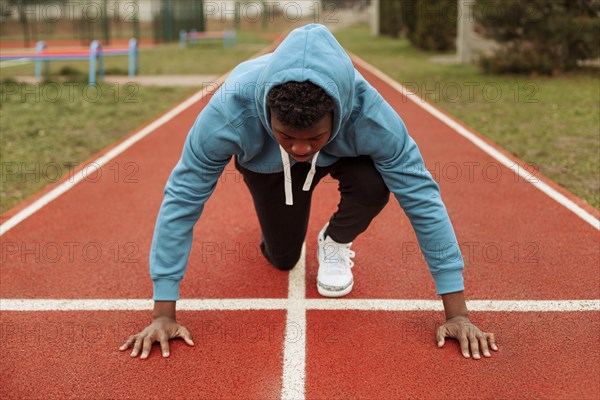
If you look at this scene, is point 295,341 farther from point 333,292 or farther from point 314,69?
point 314,69

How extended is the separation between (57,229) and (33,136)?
375 centimetres

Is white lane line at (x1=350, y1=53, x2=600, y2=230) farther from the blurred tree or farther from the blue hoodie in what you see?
the blurred tree

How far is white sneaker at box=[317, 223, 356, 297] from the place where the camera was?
11.9ft

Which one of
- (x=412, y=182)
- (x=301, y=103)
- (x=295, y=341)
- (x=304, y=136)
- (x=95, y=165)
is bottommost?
(x=295, y=341)

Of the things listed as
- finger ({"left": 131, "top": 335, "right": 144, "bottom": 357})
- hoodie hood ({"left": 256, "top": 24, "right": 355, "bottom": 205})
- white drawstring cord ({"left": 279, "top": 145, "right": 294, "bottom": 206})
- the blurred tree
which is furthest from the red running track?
the blurred tree

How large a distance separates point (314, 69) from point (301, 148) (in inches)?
11.5

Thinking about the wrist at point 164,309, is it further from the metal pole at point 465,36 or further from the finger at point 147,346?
the metal pole at point 465,36

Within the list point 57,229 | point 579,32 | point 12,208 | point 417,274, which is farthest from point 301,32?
point 579,32

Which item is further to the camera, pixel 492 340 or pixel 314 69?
pixel 492 340

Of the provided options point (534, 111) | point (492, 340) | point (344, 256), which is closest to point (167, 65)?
point (534, 111)

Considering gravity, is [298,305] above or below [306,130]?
below

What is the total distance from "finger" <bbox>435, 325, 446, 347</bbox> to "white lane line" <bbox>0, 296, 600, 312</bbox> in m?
0.38

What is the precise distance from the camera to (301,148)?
249 cm

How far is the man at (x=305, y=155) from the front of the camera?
2406mm
